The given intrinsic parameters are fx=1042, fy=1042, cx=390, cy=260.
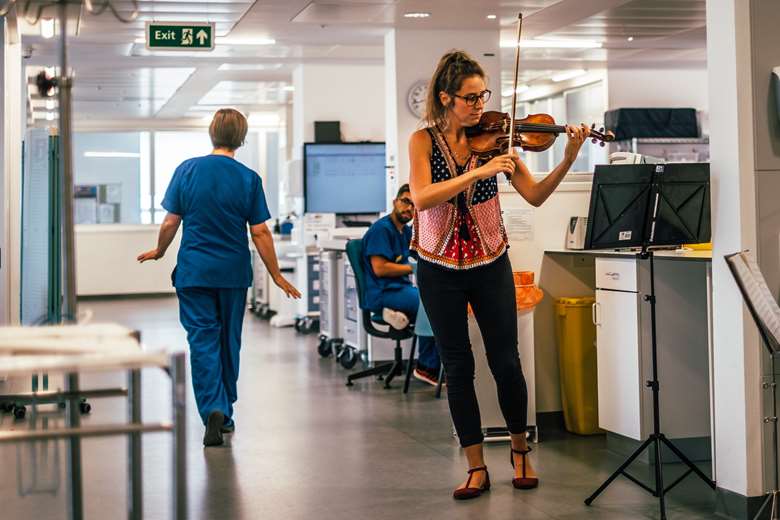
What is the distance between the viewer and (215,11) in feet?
25.4

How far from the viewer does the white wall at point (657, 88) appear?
11898 millimetres

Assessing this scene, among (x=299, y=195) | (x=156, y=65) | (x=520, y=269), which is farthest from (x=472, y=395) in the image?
(x=156, y=65)

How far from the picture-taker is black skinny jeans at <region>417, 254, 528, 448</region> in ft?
12.0

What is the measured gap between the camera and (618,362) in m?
4.34

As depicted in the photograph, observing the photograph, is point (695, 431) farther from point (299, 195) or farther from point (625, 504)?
point (299, 195)

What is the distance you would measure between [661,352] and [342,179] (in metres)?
6.17

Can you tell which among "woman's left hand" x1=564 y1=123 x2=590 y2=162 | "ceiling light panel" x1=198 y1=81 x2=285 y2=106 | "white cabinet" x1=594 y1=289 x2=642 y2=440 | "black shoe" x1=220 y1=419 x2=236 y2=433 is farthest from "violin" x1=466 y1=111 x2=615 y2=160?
"ceiling light panel" x1=198 y1=81 x2=285 y2=106

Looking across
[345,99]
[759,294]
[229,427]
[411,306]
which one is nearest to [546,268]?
[411,306]

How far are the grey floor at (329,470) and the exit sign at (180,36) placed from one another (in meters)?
2.81

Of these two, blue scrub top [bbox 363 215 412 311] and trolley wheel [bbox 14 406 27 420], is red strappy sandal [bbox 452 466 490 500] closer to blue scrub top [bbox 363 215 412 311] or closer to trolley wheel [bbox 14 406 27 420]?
blue scrub top [bbox 363 215 412 311]

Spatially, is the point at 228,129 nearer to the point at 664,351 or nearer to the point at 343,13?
the point at 664,351

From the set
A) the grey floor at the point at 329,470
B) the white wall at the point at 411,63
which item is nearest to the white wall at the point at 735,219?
the grey floor at the point at 329,470

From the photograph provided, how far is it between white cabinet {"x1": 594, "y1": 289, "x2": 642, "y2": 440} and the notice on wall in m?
0.66

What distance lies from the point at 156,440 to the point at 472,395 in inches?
74.7
